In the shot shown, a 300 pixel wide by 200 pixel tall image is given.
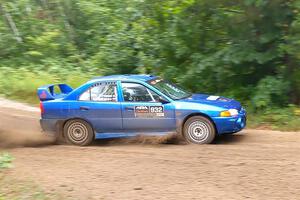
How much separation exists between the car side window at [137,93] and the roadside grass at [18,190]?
3166 mm

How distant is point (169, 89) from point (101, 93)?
4.80 feet

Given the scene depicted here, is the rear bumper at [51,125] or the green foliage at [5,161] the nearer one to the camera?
the green foliage at [5,161]

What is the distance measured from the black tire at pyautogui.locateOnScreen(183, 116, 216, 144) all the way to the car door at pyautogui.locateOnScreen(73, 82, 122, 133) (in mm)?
1475

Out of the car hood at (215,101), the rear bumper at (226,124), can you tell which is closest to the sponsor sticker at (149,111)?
the car hood at (215,101)

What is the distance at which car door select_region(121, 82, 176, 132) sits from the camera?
9492mm

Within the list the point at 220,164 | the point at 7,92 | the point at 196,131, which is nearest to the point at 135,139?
the point at 196,131

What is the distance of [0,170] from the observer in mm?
7707

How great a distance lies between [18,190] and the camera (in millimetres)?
6477

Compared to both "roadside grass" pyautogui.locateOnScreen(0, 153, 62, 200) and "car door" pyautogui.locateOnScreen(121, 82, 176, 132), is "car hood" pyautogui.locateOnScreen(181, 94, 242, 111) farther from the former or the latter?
"roadside grass" pyautogui.locateOnScreen(0, 153, 62, 200)

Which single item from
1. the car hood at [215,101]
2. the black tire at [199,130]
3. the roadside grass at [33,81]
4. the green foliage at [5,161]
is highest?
the roadside grass at [33,81]

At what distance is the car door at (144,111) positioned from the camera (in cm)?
949

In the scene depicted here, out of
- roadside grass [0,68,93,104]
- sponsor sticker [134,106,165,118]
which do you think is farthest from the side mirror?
roadside grass [0,68,93,104]

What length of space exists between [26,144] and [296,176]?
229 inches

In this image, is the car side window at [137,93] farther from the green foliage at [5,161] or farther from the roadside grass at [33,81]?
the roadside grass at [33,81]
